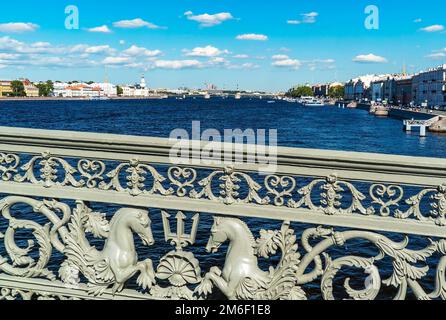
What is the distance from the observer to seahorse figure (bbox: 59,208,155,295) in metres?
2.72

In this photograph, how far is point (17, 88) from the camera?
157375mm

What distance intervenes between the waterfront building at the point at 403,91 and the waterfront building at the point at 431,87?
16.4 ft

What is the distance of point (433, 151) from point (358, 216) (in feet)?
107

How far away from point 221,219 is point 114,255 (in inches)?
25.8

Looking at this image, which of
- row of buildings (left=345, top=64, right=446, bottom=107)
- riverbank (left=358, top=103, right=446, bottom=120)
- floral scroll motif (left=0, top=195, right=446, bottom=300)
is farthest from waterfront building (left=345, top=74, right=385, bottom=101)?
floral scroll motif (left=0, top=195, right=446, bottom=300)

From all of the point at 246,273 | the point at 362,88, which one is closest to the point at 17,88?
the point at 362,88

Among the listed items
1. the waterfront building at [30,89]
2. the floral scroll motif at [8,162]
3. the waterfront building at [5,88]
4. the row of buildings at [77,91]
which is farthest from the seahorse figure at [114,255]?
the row of buildings at [77,91]

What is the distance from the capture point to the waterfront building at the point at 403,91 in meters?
124

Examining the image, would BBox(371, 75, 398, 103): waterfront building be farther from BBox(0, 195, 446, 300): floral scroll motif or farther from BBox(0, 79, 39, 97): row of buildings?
BBox(0, 195, 446, 300): floral scroll motif

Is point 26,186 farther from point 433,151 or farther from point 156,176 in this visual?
point 433,151

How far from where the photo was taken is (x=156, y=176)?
263 centimetres

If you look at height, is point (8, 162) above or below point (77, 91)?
below

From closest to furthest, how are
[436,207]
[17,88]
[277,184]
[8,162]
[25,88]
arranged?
[436,207] → [277,184] → [8,162] → [17,88] → [25,88]

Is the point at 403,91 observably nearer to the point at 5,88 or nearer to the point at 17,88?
the point at 17,88
